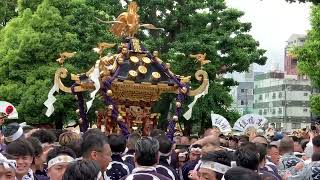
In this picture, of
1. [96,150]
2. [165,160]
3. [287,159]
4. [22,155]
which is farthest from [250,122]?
[22,155]

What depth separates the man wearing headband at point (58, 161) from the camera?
546cm

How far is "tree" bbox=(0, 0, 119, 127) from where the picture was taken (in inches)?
1001

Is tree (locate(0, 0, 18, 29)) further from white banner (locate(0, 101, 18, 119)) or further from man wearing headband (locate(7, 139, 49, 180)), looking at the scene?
man wearing headband (locate(7, 139, 49, 180))

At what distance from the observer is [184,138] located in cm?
1216

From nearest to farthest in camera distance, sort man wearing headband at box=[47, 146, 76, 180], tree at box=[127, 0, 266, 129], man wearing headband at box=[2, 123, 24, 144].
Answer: man wearing headband at box=[47, 146, 76, 180] < man wearing headband at box=[2, 123, 24, 144] < tree at box=[127, 0, 266, 129]

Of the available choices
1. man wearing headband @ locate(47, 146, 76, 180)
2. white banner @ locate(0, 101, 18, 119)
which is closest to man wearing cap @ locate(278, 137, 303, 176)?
man wearing headband @ locate(47, 146, 76, 180)

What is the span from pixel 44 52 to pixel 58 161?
2130 cm

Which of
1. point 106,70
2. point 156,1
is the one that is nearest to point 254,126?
point 106,70

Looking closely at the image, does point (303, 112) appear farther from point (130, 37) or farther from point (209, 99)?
point (130, 37)

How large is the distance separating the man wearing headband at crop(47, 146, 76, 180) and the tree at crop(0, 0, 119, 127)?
1901 cm

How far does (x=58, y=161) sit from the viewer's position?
18.2ft

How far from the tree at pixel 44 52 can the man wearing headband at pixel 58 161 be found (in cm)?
1901

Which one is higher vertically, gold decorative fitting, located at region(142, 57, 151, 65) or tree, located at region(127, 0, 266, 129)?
tree, located at region(127, 0, 266, 129)

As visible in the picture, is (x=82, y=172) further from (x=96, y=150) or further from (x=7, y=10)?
(x=7, y=10)
